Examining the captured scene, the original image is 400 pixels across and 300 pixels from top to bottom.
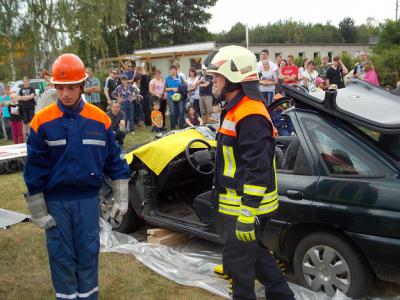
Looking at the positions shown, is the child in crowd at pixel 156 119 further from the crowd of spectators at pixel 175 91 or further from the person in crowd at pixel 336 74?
the person in crowd at pixel 336 74

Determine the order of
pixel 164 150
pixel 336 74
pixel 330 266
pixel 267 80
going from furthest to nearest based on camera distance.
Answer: pixel 336 74 → pixel 267 80 → pixel 164 150 → pixel 330 266

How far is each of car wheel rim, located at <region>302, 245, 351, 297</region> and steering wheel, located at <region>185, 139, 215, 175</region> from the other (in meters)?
1.33

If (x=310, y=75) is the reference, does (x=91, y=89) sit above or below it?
below

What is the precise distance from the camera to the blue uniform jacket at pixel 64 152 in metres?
2.93

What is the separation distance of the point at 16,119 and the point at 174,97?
14.4 feet

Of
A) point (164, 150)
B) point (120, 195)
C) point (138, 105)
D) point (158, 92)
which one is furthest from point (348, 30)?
point (120, 195)

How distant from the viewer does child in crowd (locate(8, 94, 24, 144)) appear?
12.4 m

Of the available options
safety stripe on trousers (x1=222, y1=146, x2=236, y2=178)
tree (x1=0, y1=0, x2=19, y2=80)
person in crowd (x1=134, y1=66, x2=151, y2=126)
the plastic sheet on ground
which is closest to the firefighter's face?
safety stripe on trousers (x1=222, y1=146, x2=236, y2=178)

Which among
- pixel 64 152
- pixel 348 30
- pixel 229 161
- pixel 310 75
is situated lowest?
pixel 310 75

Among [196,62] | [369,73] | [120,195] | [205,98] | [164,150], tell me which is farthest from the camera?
[196,62]

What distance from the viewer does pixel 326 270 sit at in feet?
11.6

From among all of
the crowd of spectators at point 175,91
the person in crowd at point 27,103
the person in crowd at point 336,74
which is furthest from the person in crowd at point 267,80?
the person in crowd at point 27,103

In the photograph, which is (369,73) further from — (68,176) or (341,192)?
(68,176)

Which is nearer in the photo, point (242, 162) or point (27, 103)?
point (242, 162)
